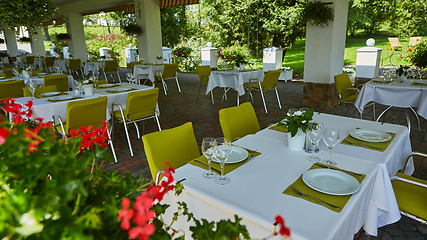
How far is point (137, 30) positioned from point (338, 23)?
20.2 feet

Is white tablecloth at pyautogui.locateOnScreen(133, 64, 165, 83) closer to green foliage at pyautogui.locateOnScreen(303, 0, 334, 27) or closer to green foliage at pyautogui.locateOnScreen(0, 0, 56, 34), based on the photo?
green foliage at pyautogui.locateOnScreen(0, 0, 56, 34)

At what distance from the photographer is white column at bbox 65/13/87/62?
12680 mm

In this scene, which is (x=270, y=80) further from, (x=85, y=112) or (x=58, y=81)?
(x=58, y=81)

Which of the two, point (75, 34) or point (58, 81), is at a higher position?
point (75, 34)

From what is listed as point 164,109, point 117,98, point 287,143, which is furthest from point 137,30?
point 287,143

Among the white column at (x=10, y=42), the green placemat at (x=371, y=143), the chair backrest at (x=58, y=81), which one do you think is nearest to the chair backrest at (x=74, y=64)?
the chair backrest at (x=58, y=81)

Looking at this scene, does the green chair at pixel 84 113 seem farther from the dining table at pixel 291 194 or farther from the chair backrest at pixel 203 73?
the chair backrest at pixel 203 73

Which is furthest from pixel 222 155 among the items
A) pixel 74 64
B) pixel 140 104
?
pixel 74 64

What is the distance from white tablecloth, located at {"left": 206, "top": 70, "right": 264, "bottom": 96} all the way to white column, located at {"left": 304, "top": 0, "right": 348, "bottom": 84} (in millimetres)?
1167

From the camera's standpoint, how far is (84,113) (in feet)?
9.68

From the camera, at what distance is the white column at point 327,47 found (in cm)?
548

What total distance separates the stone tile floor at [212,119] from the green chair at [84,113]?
1.89 feet

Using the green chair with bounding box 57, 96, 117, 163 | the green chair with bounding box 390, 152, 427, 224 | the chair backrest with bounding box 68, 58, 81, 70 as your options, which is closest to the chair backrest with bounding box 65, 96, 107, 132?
the green chair with bounding box 57, 96, 117, 163

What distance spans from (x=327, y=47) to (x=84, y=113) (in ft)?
15.1
